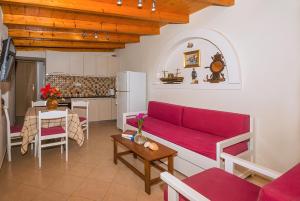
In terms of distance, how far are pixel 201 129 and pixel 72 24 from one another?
9.75ft

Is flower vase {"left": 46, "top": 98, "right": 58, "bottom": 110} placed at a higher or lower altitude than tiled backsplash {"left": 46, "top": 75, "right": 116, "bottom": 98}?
lower

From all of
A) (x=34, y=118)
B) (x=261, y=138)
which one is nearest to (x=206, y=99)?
(x=261, y=138)

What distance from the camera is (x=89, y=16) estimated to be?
3361mm

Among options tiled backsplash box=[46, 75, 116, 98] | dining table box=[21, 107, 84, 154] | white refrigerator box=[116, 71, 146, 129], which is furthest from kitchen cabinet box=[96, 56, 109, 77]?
dining table box=[21, 107, 84, 154]

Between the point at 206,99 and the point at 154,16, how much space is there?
167 cm

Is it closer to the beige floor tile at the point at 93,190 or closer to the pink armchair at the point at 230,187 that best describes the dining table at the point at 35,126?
the beige floor tile at the point at 93,190

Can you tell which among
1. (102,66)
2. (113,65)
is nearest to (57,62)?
(102,66)

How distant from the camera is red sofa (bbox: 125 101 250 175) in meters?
2.36

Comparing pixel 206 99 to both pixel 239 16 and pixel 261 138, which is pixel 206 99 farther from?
pixel 239 16

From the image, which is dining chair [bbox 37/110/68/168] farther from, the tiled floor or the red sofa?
the red sofa

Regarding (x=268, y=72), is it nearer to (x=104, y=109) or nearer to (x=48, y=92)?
(x=48, y=92)

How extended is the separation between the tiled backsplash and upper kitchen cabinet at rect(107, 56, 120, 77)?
275 millimetres

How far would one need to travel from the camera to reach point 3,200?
6.65 ft

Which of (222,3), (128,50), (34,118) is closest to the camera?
(222,3)
